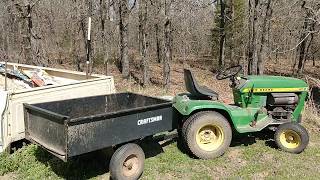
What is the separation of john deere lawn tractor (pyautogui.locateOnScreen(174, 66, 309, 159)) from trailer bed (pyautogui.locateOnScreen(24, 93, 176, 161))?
0.47 metres

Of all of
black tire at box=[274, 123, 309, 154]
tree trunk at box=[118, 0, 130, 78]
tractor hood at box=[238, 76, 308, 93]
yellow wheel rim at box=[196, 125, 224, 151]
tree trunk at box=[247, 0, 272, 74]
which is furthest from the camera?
tree trunk at box=[118, 0, 130, 78]

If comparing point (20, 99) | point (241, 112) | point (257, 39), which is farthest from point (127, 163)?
point (257, 39)

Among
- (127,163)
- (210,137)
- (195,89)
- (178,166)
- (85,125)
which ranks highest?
(195,89)

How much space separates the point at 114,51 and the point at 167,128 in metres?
22.1

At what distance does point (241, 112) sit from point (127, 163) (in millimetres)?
2425

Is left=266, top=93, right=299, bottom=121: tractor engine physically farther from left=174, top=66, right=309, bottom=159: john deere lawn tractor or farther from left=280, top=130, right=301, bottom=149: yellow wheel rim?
left=280, top=130, right=301, bottom=149: yellow wheel rim

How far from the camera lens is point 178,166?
19.9 feet

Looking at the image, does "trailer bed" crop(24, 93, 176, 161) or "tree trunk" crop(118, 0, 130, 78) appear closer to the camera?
"trailer bed" crop(24, 93, 176, 161)

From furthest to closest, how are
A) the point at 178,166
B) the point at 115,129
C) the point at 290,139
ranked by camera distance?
the point at 290,139, the point at 178,166, the point at 115,129

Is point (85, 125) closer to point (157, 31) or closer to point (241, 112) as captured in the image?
point (241, 112)

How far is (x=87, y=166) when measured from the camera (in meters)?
5.91

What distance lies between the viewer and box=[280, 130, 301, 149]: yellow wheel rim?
263 inches

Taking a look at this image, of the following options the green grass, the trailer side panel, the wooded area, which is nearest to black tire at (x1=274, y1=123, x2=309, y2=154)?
the green grass

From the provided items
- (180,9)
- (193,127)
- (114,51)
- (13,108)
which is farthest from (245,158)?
(114,51)
